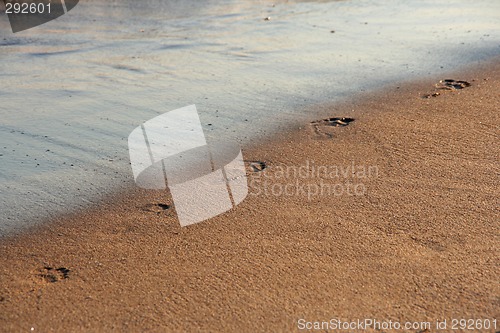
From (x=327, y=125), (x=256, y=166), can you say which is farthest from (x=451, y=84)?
(x=256, y=166)

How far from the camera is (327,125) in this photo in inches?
181

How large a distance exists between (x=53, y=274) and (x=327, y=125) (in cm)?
237

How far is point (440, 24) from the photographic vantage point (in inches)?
301

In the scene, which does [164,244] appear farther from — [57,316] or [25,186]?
[25,186]

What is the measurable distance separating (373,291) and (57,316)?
1.34 metres

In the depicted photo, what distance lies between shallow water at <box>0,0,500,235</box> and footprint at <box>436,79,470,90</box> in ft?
1.00

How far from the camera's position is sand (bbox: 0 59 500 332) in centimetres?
261

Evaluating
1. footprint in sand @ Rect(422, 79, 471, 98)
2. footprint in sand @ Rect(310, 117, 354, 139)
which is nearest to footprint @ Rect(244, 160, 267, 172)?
footprint in sand @ Rect(310, 117, 354, 139)

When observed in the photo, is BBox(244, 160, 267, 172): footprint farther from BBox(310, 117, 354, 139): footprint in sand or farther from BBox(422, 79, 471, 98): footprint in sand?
BBox(422, 79, 471, 98): footprint in sand

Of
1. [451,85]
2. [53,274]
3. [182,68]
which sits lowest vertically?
[451,85]

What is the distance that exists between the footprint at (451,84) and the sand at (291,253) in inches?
48.0

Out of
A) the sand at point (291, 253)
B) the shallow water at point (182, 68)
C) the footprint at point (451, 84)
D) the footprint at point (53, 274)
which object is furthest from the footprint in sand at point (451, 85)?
the footprint at point (53, 274)

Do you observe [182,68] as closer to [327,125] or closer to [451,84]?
[327,125]

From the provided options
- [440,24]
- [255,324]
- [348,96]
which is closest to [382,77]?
[348,96]
